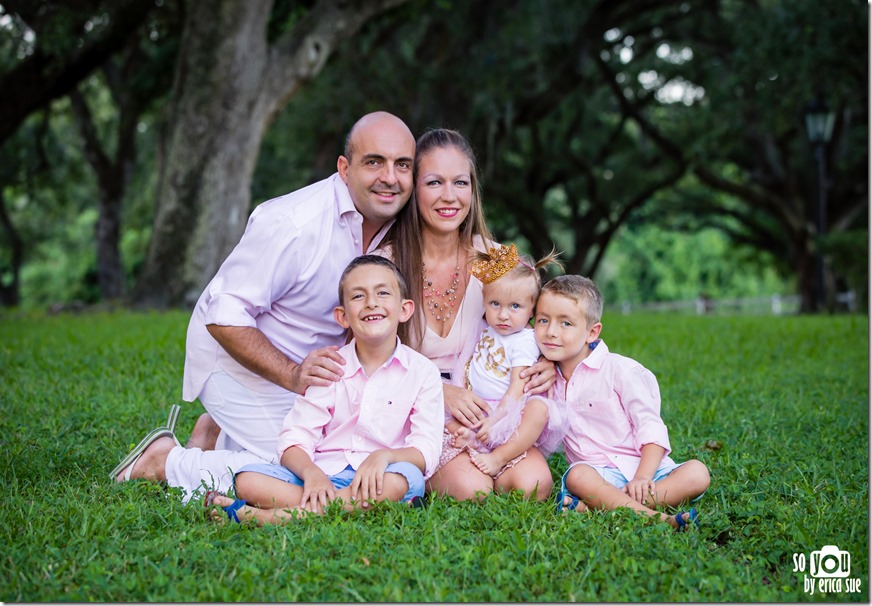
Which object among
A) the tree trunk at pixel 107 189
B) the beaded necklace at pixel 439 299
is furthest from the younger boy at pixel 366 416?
the tree trunk at pixel 107 189

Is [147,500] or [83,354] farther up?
[83,354]

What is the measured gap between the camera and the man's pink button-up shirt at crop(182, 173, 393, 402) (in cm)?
399

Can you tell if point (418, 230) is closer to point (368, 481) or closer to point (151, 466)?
point (368, 481)

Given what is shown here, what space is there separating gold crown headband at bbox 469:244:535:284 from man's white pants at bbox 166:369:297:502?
3.56 ft

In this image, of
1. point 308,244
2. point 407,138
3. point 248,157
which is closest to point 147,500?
point 308,244

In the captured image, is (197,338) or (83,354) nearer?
(197,338)

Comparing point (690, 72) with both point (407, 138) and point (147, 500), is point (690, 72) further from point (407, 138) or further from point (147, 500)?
point (147, 500)

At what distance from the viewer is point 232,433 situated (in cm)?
417

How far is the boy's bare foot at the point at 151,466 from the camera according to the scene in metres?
4.07

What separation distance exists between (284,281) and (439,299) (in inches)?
30.3

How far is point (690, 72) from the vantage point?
68.4 feet

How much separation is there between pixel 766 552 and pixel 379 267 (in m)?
1.95
